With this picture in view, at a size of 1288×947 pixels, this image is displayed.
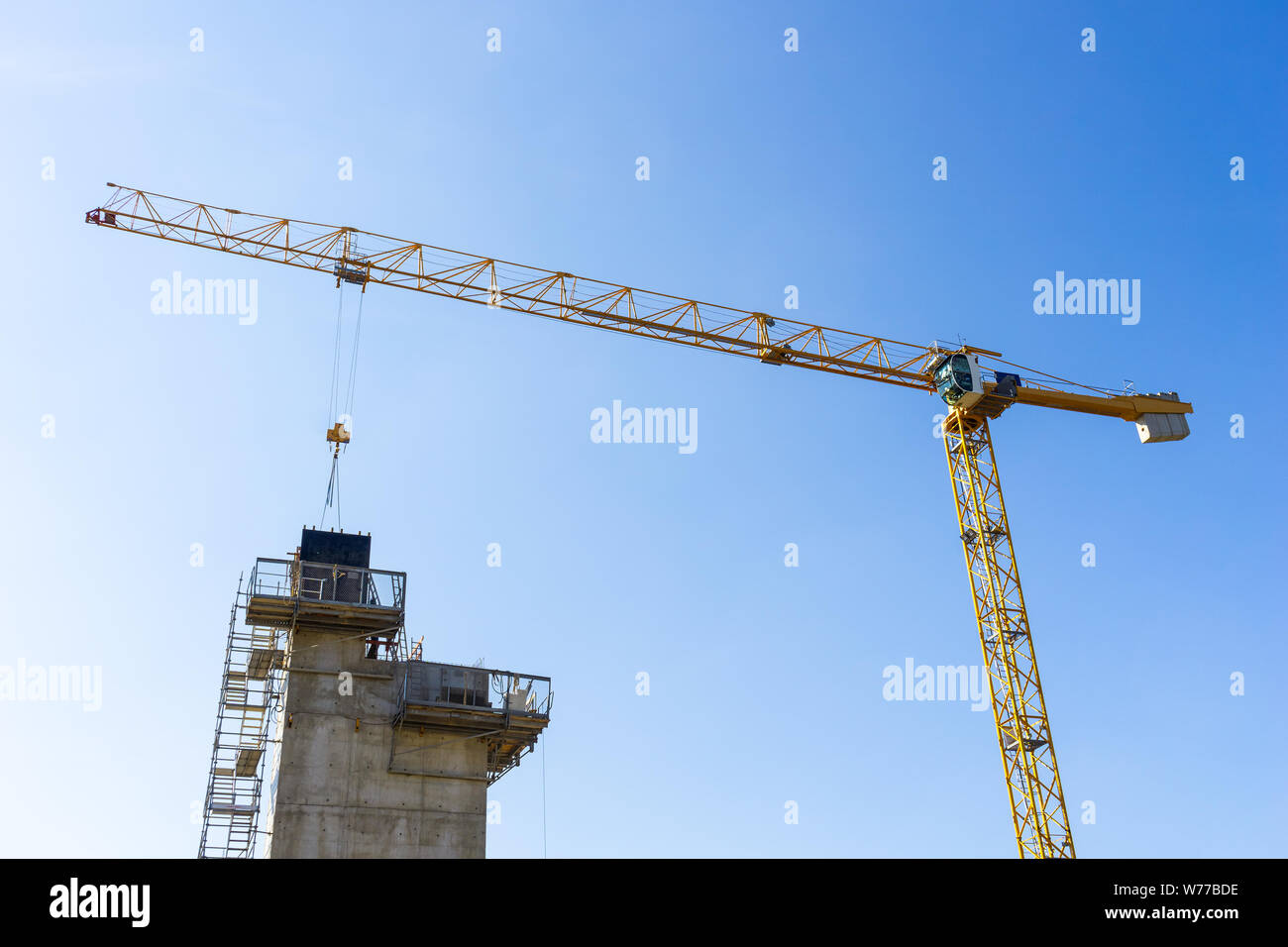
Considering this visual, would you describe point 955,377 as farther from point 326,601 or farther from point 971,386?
point 326,601

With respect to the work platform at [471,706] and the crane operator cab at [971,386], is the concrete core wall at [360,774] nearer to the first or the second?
the work platform at [471,706]

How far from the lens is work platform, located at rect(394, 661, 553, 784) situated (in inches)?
1650

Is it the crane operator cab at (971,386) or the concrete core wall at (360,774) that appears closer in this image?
the concrete core wall at (360,774)

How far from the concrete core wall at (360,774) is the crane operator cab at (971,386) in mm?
32371

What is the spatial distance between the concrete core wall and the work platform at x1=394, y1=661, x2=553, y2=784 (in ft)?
1.60

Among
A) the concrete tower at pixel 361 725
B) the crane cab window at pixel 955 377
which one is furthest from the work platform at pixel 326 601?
the crane cab window at pixel 955 377

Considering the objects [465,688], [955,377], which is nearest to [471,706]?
[465,688]

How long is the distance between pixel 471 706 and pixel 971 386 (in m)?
32.6

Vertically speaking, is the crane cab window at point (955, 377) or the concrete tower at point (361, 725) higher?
the crane cab window at point (955, 377)

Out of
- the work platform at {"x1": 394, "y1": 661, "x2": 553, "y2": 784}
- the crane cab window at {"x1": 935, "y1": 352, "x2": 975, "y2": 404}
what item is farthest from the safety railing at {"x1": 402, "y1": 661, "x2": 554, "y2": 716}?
the crane cab window at {"x1": 935, "y1": 352, "x2": 975, "y2": 404}

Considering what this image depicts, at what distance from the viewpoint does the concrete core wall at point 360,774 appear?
3938cm
